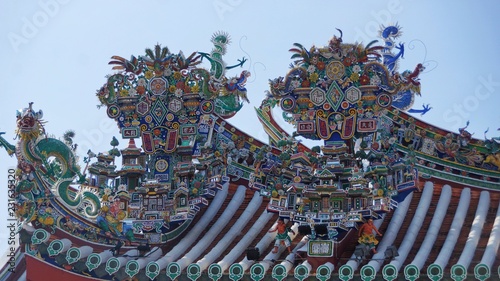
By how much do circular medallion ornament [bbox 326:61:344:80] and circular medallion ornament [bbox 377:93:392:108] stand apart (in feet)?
2.70

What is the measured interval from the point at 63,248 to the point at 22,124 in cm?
267

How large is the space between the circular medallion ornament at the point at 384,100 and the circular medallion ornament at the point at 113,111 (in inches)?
200

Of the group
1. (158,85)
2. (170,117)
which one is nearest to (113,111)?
(158,85)

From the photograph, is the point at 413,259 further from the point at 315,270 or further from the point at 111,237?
the point at 111,237

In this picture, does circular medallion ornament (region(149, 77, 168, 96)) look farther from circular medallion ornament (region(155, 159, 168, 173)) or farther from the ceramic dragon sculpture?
the ceramic dragon sculpture

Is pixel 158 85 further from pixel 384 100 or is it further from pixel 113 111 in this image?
pixel 384 100

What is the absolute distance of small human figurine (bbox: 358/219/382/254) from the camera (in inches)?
834

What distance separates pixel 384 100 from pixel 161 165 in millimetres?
4473

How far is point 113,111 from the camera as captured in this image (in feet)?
78.9

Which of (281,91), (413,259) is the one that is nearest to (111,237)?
(281,91)

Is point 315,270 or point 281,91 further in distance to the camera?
point 281,91

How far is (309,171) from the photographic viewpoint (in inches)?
875

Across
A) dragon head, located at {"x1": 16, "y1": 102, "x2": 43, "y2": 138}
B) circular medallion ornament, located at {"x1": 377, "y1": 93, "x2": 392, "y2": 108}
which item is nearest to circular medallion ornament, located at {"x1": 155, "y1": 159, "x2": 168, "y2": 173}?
dragon head, located at {"x1": 16, "y1": 102, "x2": 43, "y2": 138}

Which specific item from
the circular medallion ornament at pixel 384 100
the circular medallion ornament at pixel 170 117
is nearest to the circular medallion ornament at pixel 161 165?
the circular medallion ornament at pixel 170 117
